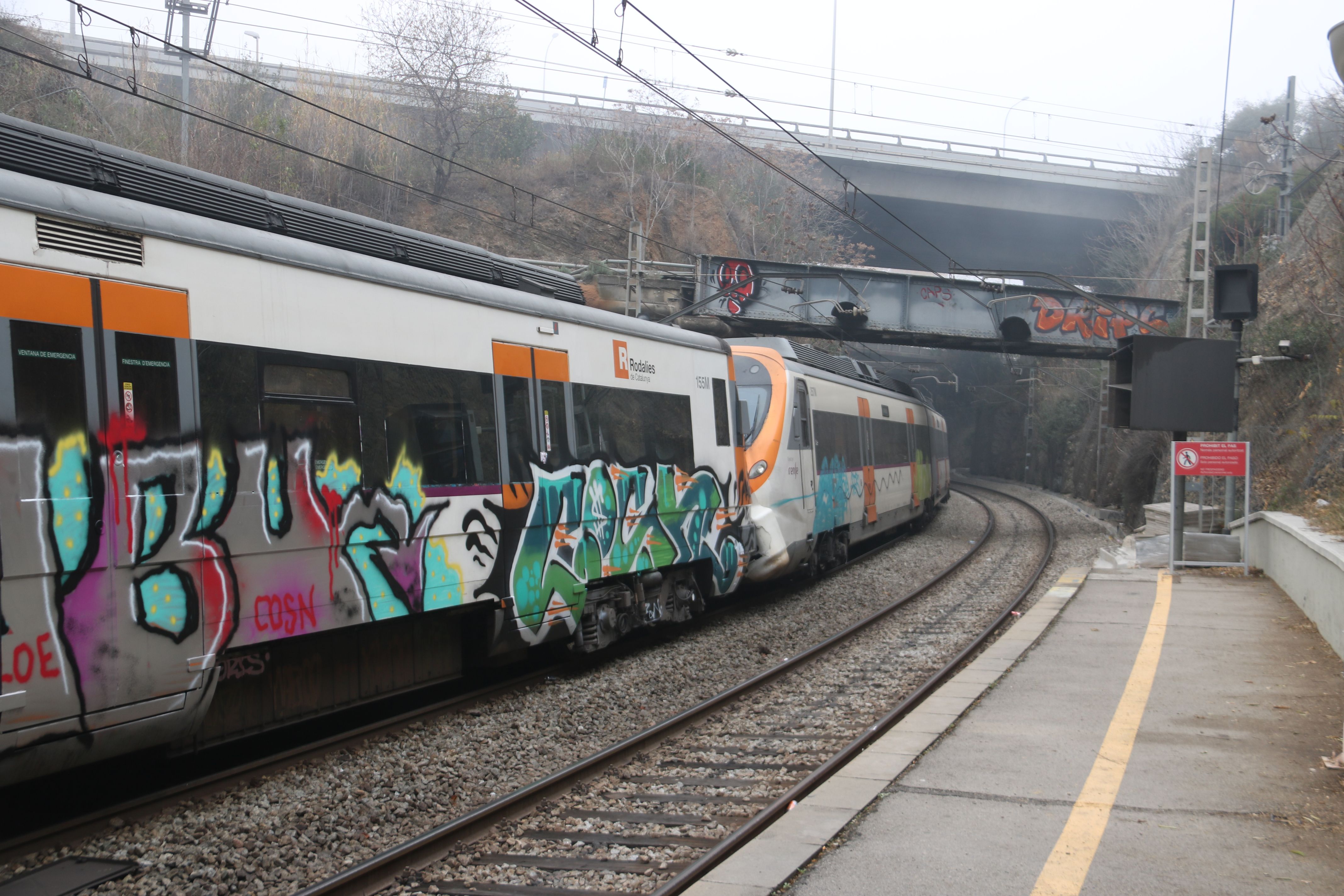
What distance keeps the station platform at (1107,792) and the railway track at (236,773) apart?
112 inches

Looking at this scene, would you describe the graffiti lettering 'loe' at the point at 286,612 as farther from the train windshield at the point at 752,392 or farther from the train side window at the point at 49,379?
the train windshield at the point at 752,392

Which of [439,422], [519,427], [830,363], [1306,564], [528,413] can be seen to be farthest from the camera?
[830,363]

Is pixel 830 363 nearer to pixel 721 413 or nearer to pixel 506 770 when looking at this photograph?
pixel 721 413

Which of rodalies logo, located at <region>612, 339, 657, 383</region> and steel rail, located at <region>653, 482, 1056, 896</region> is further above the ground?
rodalies logo, located at <region>612, 339, 657, 383</region>

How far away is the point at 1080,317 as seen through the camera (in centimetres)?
2738

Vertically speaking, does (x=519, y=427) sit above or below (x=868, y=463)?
above

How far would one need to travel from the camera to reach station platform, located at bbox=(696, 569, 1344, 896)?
4.14m

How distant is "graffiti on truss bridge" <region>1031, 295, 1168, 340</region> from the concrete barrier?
42.5 feet

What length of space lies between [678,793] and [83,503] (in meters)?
3.40

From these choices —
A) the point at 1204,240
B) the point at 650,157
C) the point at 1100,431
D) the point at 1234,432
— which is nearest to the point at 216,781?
the point at 1234,432

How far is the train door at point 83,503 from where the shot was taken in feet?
14.0

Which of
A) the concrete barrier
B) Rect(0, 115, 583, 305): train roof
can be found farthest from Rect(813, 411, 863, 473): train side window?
Rect(0, 115, 583, 305): train roof

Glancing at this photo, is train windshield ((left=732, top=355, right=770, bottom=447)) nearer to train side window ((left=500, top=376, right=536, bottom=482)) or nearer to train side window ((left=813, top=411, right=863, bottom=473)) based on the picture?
train side window ((left=813, top=411, right=863, bottom=473))

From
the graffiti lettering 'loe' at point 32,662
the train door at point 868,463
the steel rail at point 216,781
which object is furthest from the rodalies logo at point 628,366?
the train door at point 868,463
